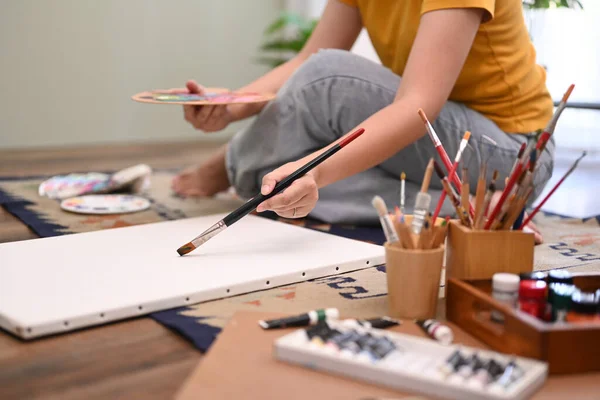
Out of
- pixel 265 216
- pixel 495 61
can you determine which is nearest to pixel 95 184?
pixel 265 216

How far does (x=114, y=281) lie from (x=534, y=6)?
1435 mm

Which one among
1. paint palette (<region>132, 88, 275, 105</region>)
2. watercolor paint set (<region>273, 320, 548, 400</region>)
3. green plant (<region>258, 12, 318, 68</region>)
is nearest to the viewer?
watercolor paint set (<region>273, 320, 548, 400</region>)

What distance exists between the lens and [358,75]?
1430 mm

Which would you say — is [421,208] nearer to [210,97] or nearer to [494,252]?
[494,252]

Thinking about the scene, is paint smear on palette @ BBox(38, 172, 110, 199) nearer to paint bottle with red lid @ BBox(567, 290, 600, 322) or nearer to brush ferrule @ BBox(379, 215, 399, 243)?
brush ferrule @ BBox(379, 215, 399, 243)

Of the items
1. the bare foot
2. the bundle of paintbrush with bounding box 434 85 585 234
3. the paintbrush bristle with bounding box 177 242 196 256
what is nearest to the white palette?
the paintbrush bristle with bounding box 177 242 196 256

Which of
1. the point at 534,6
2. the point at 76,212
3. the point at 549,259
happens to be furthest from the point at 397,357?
the point at 534,6

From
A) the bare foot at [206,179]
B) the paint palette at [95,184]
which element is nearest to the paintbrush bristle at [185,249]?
the bare foot at [206,179]

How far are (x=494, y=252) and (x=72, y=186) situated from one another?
123cm

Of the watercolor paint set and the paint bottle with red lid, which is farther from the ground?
the paint bottle with red lid

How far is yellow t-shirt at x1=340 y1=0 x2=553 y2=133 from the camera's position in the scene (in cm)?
134

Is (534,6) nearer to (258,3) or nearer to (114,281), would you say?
(114,281)

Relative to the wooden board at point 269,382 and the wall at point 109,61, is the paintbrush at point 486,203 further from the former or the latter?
the wall at point 109,61

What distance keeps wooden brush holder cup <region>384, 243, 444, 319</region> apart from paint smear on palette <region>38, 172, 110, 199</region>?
3.61 ft
